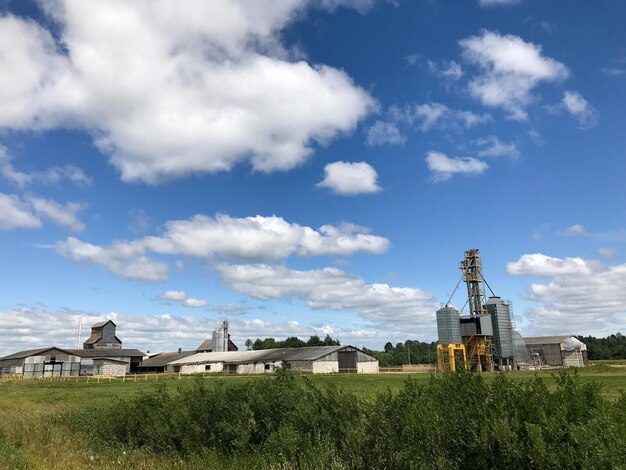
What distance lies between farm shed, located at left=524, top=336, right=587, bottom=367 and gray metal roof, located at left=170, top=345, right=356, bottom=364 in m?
36.8

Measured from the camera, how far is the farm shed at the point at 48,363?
94250 millimetres

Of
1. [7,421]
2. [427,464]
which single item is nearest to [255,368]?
[7,421]

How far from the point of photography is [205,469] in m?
11.1

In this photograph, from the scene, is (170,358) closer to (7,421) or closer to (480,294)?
(480,294)

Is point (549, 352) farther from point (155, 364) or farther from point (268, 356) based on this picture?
point (155, 364)

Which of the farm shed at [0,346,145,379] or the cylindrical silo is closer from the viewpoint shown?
the cylindrical silo

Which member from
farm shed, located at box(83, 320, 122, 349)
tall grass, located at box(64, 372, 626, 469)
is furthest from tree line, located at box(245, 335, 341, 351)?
tall grass, located at box(64, 372, 626, 469)

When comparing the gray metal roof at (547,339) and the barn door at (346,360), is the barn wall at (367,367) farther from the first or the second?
the gray metal roof at (547,339)

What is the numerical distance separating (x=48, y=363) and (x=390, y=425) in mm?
104479

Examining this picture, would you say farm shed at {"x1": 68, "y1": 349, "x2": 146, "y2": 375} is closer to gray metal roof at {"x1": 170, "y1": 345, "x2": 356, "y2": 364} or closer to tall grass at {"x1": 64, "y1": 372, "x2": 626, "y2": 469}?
gray metal roof at {"x1": 170, "y1": 345, "x2": 356, "y2": 364}

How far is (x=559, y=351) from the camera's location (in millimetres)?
87688

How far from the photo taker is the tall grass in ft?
21.7

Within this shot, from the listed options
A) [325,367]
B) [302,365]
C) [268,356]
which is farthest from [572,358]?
[268,356]

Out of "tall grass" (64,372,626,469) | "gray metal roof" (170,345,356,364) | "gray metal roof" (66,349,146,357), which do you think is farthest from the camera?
"gray metal roof" (66,349,146,357)
